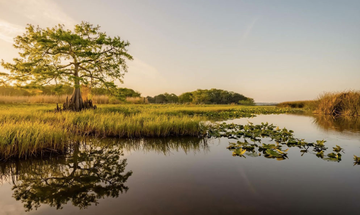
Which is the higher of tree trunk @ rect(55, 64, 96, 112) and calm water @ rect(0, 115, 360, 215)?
tree trunk @ rect(55, 64, 96, 112)

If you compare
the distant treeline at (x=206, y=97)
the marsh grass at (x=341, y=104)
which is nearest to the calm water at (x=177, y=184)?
the marsh grass at (x=341, y=104)

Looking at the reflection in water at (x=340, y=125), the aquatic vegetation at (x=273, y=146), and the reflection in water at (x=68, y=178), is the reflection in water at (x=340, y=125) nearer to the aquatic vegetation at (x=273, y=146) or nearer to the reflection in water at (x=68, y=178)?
the aquatic vegetation at (x=273, y=146)

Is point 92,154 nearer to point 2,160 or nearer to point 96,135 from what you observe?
point 2,160

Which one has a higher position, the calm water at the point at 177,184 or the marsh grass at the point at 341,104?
the marsh grass at the point at 341,104

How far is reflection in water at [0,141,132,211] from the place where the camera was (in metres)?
2.84

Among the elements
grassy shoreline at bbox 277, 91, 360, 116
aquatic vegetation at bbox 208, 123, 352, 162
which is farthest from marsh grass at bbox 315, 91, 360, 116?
aquatic vegetation at bbox 208, 123, 352, 162

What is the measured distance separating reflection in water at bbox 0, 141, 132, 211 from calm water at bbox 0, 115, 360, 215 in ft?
0.05

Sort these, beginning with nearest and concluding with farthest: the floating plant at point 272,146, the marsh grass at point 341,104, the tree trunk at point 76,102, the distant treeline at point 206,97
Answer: the floating plant at point 272,146 < the tree trunk at point 76,102 < the marsh grass at point 341,104 < the distant treeline at point 206,97

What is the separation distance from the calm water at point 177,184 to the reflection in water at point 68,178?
0.02 metres

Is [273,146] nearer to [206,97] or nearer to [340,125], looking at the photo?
[340,125]

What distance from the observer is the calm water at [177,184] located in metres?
2.64

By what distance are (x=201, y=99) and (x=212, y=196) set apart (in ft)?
235

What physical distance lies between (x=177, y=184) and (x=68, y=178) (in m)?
2.16

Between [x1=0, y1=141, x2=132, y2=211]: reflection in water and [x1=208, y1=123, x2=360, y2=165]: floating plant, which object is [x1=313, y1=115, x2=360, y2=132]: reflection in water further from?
[x1=0, y1=141, x2=132, y2=211]: reflection in water
